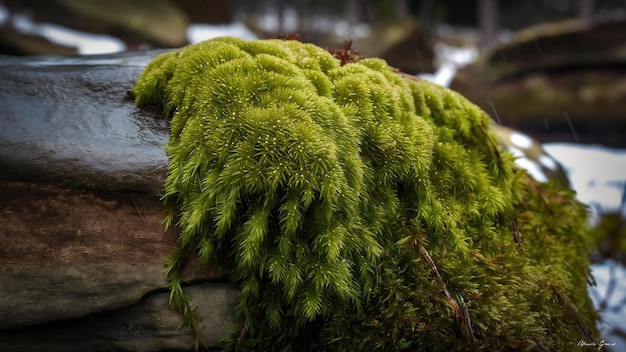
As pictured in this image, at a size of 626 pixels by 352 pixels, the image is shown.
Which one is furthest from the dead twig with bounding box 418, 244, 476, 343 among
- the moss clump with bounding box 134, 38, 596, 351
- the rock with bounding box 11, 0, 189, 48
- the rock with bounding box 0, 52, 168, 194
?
the rock with bounding box 11, 0, 189, 48

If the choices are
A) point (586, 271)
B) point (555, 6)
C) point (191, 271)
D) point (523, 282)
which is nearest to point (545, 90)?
point (586, 271)

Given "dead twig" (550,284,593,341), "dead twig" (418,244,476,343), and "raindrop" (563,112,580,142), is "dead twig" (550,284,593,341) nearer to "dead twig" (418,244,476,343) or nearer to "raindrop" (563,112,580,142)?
"dead twig" (418,244,476,343)

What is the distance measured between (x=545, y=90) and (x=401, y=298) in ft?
40.7

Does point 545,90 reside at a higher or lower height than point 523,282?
higher

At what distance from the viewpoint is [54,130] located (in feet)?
6.39

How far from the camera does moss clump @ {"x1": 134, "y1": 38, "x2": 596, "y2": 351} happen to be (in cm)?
170


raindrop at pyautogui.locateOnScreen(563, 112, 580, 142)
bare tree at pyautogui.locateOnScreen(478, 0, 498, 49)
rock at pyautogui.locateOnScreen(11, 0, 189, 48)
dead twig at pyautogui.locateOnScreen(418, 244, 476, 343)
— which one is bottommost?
rock at pyautogui.locateOnScreen(11, 0, 189, 48)

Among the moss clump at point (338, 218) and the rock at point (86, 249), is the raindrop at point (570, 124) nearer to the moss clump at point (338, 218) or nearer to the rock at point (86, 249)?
the moss clump at point (338, 218)

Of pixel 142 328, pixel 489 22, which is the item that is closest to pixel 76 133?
pixel 142 328

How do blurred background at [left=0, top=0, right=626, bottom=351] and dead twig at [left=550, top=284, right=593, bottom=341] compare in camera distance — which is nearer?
dead twig at [left=550, top=284, right=593, bottom=341]

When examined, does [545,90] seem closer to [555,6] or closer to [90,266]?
[90,266]

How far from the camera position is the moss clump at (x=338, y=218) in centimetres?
170

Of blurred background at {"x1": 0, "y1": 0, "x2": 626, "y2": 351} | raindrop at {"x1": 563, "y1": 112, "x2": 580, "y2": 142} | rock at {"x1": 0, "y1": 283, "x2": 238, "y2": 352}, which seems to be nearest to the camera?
rock at {"x1": 0, "y1": 283, "x2": 238, "y2": 352}

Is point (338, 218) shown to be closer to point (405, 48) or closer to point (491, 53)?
point (405, 48)
